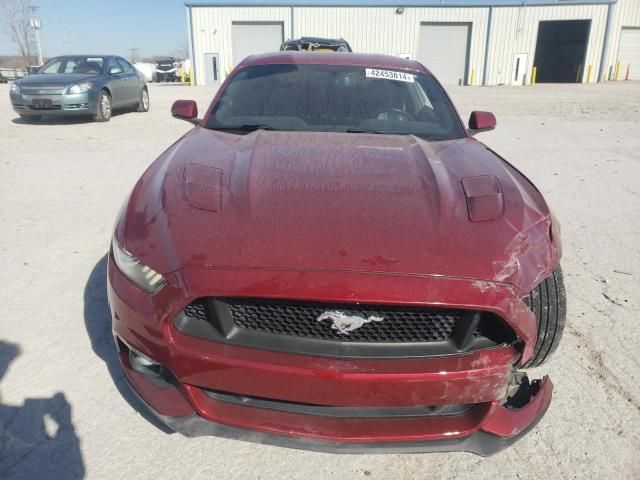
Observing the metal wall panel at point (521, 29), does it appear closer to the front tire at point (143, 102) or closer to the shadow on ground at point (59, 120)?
the front tire at point (143, 102)

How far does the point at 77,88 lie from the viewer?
9789 millimetres

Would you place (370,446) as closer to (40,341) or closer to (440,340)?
(440,340)

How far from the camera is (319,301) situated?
5.12 feet

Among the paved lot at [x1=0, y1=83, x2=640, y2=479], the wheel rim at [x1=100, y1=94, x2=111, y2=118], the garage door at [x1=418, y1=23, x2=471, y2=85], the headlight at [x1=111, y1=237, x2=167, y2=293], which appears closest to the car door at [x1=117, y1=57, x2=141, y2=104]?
the wheel rim at [x1=100, y1=94, x2=111, y2=118]

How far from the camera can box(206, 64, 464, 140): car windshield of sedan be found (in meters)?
2.94

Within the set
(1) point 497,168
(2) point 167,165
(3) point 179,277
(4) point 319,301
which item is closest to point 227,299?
(3) point 179,277

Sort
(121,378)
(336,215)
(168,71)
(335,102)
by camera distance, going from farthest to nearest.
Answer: (168,71), (335,102), (121,378), (336,215)

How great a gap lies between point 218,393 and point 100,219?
3.31 meters

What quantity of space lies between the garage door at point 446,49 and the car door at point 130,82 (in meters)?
22.9

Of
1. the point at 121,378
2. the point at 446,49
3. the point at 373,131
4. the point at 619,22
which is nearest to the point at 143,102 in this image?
the point at 373,131

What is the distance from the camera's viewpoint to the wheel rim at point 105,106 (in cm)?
1051

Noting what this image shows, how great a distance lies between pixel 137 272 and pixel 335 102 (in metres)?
1.81

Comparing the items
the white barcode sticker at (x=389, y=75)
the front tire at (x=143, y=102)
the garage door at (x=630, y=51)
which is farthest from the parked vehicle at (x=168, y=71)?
the white barcode sticker at (x=389, y=75)

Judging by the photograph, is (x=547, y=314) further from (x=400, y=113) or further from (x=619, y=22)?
(x=619, y=22)
